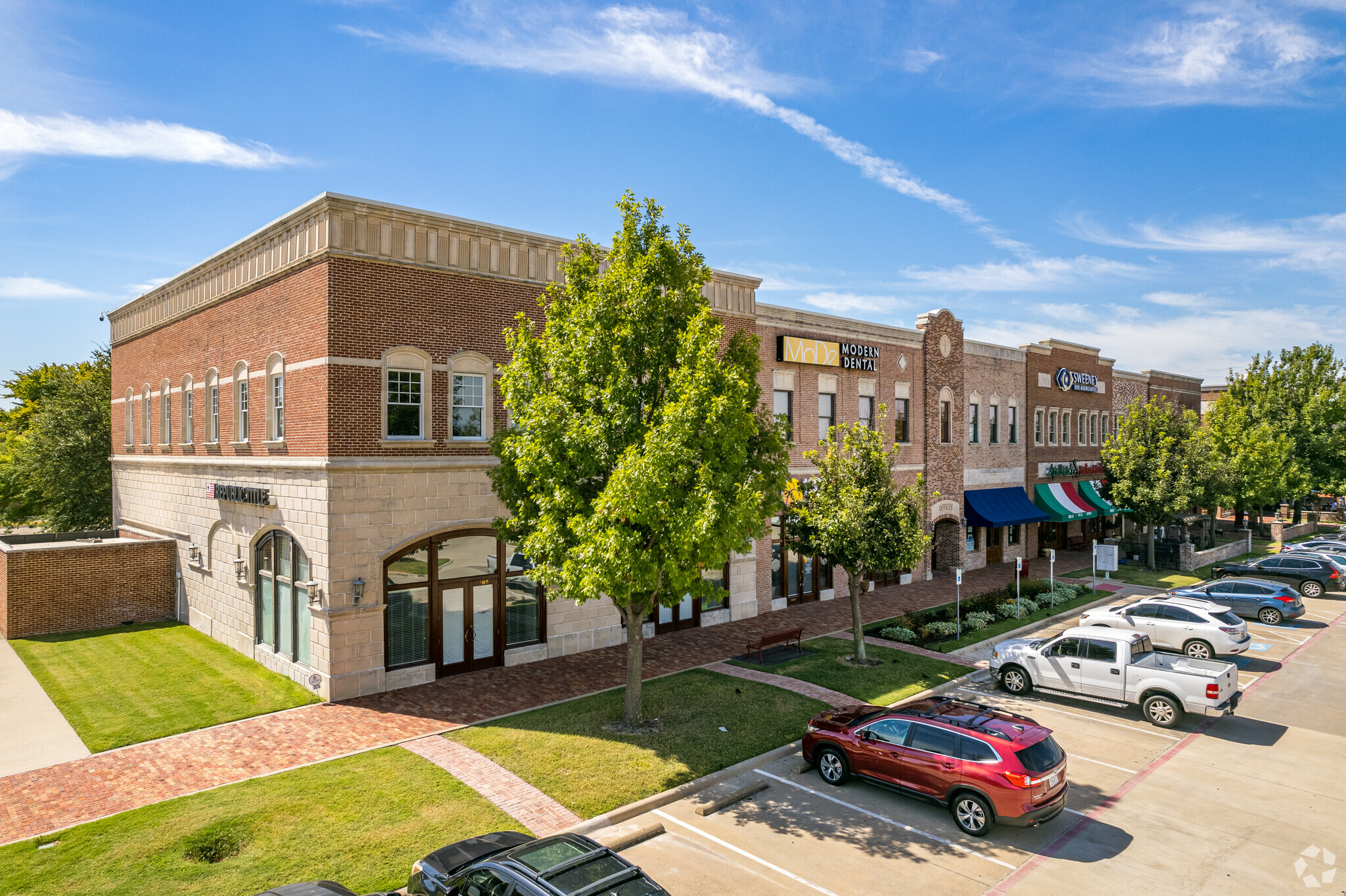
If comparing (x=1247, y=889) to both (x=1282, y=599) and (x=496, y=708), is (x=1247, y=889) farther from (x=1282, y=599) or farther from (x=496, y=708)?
(x=1282, y=599)

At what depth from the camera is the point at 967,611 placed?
1048 inches

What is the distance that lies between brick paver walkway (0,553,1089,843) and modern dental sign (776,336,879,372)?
34.2 ft

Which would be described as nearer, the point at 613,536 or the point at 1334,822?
the point at 1334,822

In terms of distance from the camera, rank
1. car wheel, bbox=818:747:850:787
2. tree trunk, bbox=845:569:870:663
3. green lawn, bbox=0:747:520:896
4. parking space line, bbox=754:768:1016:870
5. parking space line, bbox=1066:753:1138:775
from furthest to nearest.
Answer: tree trunk, bbox=845:569:870:663, parking space line, bbox=1066:753:1138:775, car wheel, bbox=818:747:850:787, parking space line, bbox=754:768:1016:870, green lawn, bbox=0:747:520:896

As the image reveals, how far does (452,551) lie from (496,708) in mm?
4386

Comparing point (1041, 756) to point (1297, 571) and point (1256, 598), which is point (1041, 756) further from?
point (1297, 571)

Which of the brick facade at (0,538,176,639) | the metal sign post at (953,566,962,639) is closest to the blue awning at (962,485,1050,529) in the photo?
the metal sign post at (953,566,962,639)

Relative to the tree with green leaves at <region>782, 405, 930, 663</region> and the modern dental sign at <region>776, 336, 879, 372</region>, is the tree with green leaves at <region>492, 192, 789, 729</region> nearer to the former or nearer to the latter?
the tree with green leaves at <region>782, 405, 930, 663</region>

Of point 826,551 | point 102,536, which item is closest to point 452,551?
point 826,551

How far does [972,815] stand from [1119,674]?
7844 millimetres

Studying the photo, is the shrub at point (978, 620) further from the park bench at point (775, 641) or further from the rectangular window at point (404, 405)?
the rectangular window at point (404, 405)

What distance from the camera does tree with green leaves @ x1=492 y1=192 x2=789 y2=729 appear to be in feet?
44.0

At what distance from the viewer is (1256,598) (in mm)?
27250
